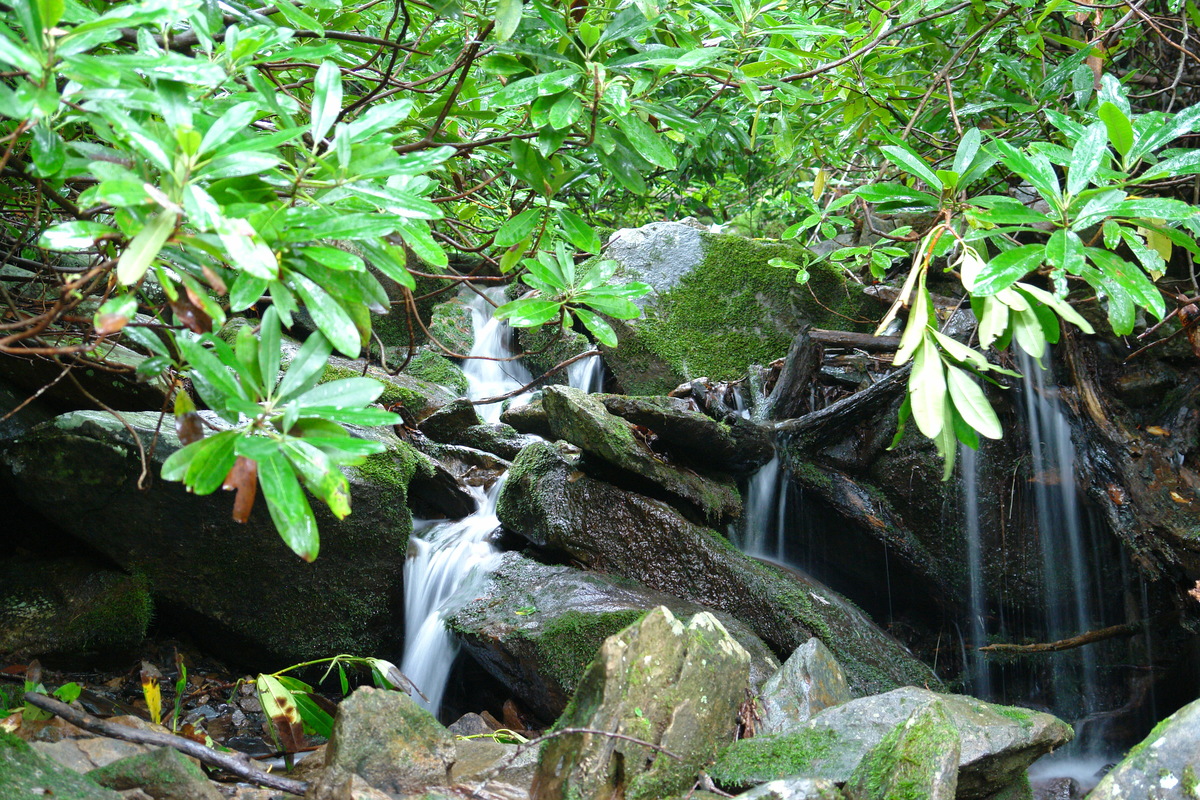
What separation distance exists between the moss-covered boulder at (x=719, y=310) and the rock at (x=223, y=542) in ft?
10.8

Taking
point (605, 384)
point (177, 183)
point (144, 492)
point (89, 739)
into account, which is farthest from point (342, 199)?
point (605, 384)

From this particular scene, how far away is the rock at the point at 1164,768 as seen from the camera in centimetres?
197

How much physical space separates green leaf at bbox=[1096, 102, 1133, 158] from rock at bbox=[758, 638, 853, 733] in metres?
2.22

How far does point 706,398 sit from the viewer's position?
6488 mm

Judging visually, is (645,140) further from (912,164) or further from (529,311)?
(912,164)

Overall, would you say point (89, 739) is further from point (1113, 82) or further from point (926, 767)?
point (1113, 82)

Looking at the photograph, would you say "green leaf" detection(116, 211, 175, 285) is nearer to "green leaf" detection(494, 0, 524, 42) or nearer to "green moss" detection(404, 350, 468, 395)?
"green leaf" detection(494, 0, 524, 42)

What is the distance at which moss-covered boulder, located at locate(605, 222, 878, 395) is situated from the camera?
758cm

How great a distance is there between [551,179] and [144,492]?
132 inches

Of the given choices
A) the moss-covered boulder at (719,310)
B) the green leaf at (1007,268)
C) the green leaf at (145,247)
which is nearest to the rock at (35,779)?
the green leaf at (145,247)

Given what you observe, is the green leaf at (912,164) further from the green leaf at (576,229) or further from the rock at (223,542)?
the rock at (223,542)

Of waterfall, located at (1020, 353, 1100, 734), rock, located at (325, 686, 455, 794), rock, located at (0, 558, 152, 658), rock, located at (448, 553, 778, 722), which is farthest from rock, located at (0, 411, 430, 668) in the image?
waterfall, located at (1020, 353, 1100, 734)

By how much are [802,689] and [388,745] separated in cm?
178

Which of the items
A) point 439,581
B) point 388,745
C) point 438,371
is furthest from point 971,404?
point 438,371
